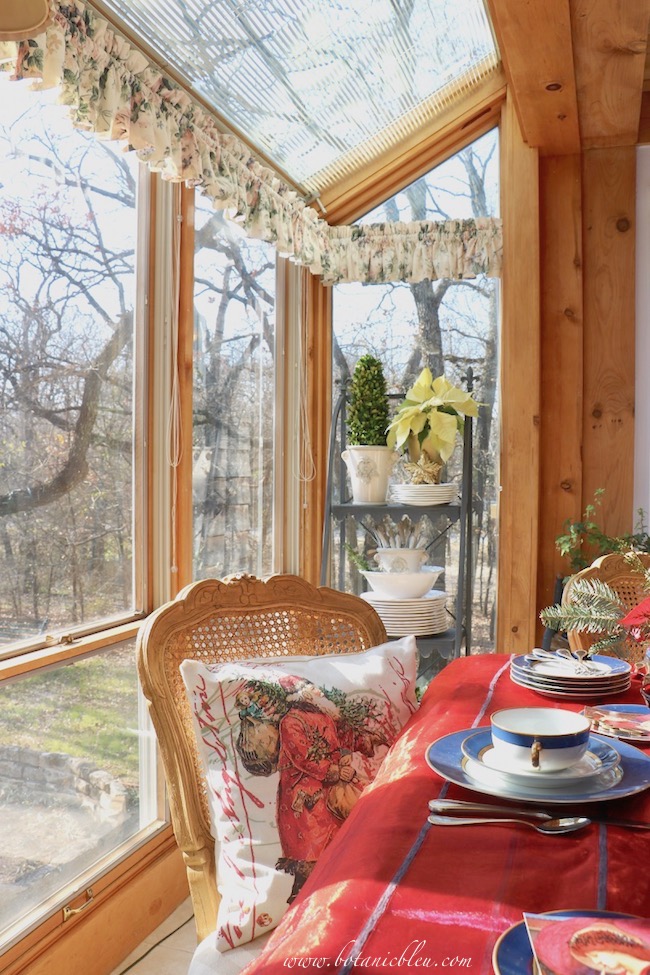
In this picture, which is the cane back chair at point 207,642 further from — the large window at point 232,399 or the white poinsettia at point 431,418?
the white poinsettia at point 431,418

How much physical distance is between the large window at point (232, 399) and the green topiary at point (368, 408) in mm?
333

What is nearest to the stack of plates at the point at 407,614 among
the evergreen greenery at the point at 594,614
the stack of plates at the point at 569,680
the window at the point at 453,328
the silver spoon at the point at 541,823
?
the window at the point at 453,328

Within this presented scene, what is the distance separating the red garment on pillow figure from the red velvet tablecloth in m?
0.47

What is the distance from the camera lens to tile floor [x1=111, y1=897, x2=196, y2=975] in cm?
213

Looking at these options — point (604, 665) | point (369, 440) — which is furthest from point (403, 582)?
point (604, 665)

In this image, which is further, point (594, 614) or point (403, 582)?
point (403, 582)

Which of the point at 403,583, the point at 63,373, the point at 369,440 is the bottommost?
the point at 403,583

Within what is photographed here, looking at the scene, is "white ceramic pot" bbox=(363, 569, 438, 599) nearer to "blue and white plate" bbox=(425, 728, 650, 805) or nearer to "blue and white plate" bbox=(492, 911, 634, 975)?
"blue and white plate" bbox=(425, 728, 650, 805)

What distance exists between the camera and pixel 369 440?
3137mm

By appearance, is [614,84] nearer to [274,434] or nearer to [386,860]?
[274,434]

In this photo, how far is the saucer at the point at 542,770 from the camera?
35.4 inches

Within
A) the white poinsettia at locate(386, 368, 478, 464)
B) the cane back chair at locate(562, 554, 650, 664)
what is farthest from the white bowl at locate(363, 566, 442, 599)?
the cane back chair at locate(562, 554, 650, 664)

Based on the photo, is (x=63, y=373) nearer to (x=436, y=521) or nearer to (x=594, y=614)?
(x=594, y=614)

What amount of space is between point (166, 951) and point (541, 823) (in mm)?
1732
